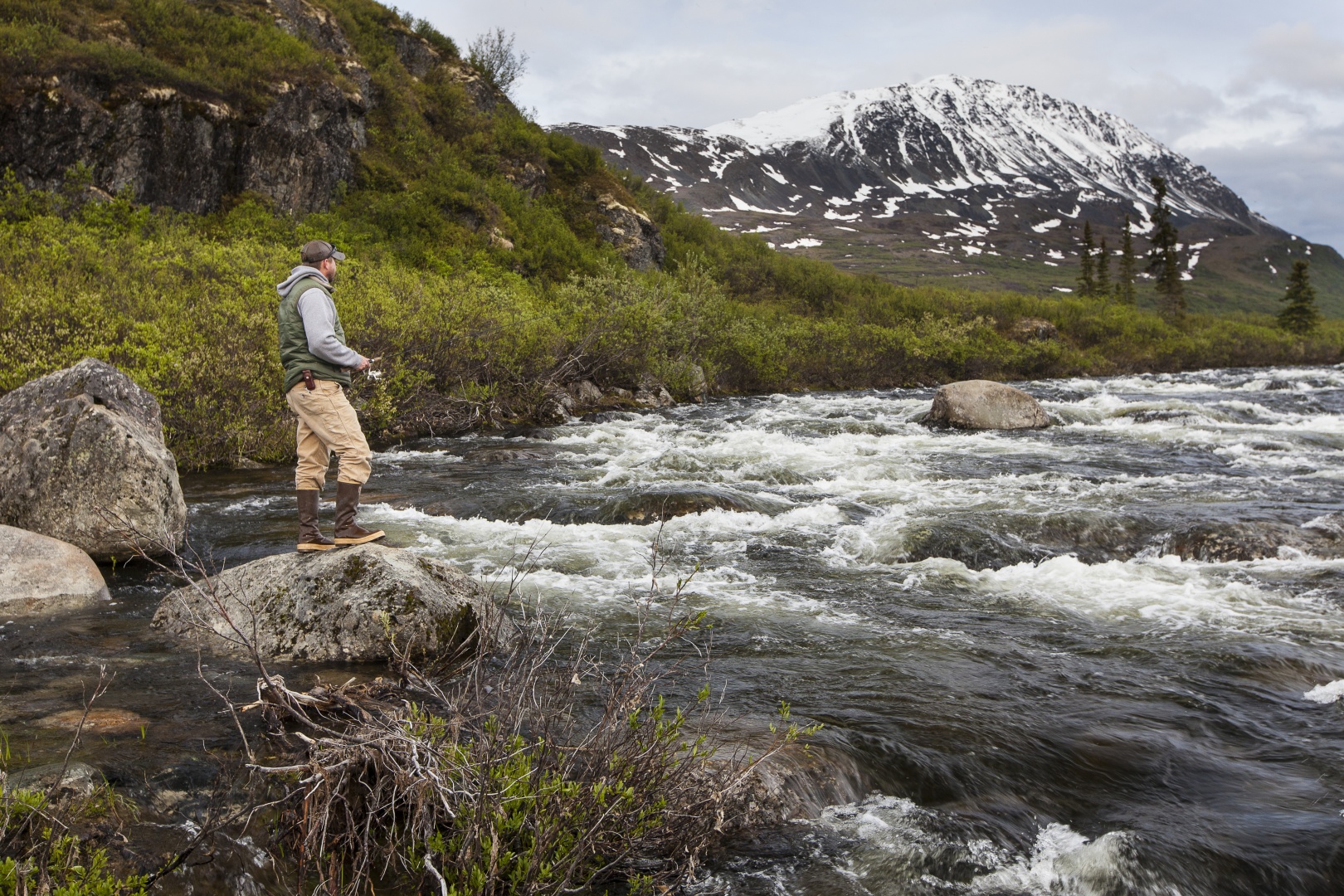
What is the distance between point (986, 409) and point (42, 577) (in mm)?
20742

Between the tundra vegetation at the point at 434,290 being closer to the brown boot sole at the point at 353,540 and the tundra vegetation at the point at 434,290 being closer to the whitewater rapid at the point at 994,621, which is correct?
the whitewater rapid at the point at 994,621

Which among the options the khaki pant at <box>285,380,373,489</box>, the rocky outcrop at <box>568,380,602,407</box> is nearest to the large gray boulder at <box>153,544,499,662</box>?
the khaki pant at <box>285,380,373,489</box>

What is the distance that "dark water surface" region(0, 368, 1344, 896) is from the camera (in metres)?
4.84

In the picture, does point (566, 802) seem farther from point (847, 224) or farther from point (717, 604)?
point (847, 224)

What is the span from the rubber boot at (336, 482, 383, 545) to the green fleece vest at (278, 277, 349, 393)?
39.8 inches

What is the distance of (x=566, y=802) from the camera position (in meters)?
3.82

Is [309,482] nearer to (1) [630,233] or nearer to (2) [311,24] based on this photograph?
(1) [630,233]

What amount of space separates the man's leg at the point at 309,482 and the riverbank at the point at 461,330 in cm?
801

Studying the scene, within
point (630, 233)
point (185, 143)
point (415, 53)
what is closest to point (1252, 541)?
point (185, 143)

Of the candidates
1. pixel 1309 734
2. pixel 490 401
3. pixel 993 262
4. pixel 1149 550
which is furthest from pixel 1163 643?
pixel 993 262

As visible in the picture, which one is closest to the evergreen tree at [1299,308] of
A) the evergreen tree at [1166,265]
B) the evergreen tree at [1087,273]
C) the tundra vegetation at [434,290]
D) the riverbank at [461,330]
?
the tundra vegetation at [434,290]

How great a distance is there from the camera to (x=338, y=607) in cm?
684

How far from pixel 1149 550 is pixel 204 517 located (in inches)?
492

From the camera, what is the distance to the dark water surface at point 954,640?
190 inches
